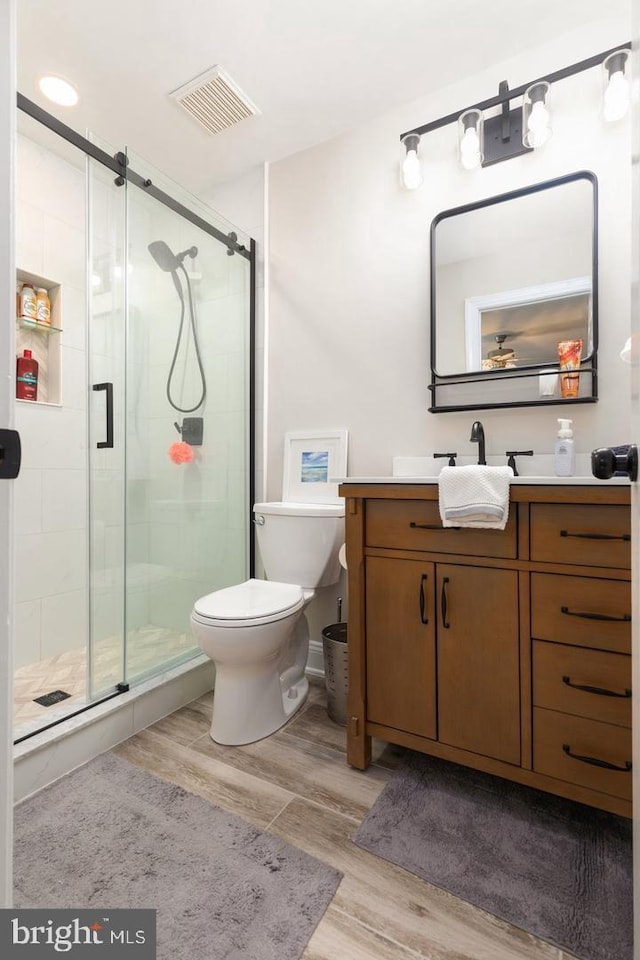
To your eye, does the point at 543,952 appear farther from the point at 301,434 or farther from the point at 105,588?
the point at 301,434

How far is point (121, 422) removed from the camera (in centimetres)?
166

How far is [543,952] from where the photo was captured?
88 centimetres

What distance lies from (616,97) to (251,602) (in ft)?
6.93

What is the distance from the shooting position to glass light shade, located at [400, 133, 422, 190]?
181cm

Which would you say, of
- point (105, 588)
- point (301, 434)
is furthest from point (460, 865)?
point (301, 434)

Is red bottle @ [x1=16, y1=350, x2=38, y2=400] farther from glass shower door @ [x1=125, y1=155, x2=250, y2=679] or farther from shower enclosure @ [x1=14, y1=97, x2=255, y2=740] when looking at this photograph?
glass shower door @ [x1=125, y1=155, x2=250, y2=679]

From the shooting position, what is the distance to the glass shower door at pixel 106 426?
1.58m

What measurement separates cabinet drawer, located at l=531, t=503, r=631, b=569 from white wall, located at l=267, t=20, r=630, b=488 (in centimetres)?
56

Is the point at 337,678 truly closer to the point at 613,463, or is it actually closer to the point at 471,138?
the point at 613,463

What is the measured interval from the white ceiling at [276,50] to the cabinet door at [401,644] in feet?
6.18

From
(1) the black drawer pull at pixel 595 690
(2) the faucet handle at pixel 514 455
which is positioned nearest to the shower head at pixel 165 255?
(2) the faucet handle at pixel 514 455

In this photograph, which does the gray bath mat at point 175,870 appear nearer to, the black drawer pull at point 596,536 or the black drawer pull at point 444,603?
the black drawer pull at point 444,603

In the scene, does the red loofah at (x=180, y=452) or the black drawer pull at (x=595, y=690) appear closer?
the black drawer pull at (x=595, y=690)

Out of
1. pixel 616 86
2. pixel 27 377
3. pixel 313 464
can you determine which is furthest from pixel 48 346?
pixel 616 86
